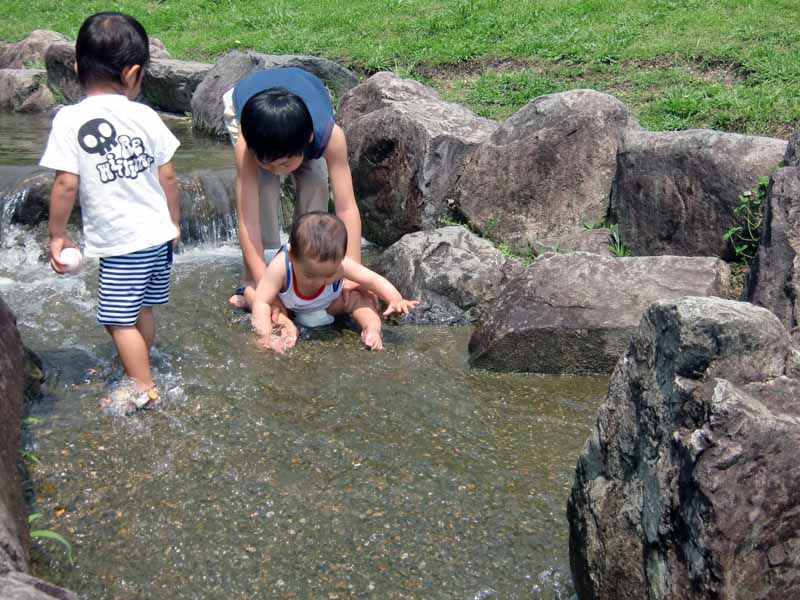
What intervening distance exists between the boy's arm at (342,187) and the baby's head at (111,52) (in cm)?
120

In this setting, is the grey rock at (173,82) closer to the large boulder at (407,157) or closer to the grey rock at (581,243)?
the large boulder at (407,157)

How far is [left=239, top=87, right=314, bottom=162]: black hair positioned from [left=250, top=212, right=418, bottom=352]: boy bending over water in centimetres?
34

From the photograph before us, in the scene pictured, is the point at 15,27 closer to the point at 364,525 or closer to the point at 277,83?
the point at 277,83

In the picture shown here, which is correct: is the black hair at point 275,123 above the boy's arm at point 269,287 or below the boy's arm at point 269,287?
above

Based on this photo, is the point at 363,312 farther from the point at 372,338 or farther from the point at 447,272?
the point at 447,272

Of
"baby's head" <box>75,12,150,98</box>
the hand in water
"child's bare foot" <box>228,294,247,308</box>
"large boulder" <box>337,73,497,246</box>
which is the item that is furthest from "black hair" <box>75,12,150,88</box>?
"large boulder" <box>337,73,497,246</box>

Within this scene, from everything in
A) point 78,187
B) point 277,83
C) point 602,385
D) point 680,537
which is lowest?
point 602,385

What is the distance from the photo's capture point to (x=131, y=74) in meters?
3.17

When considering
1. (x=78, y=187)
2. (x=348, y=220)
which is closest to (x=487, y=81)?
(x=348, y=220)

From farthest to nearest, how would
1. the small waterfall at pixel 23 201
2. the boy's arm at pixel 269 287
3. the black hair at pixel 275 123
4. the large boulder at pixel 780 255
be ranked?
1. the small waterfall at pixel 23 201
2. the boy's arm at pixel 269 287
3. the black hair at pixel 275 123
4. the large boulder at pixel 780 255

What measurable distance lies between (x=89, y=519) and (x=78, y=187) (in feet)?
4.07

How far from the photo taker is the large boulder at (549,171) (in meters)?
5.11

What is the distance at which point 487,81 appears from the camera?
7.48 meters

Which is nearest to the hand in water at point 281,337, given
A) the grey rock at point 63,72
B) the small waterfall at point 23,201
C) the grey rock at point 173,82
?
the small waterfall at point 23,201
